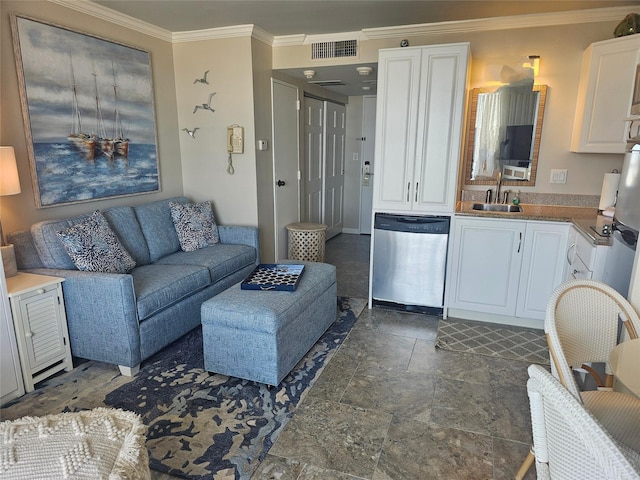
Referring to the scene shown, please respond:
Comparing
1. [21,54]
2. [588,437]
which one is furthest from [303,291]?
[21,54]

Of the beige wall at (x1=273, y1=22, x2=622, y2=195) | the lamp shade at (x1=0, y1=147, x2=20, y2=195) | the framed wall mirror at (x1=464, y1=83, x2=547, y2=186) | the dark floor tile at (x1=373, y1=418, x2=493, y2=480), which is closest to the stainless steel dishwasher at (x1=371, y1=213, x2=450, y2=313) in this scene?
the framed wall mirror at (x1=464, y1=83, x2=547, y2=186)

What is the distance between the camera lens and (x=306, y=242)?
14.8 ft

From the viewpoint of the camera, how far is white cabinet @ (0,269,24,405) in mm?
2207

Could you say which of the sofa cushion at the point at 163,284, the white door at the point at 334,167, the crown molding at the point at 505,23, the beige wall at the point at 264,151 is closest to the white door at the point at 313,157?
the white door at the point at 334,167

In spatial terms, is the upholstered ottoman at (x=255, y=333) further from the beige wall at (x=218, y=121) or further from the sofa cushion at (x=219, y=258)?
the beige wall at (x=218, y=121)

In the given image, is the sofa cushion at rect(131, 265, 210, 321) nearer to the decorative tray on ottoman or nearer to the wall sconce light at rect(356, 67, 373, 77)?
the decorative tray on ottoman

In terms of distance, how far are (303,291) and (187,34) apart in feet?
9.32

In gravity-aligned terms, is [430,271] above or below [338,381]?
above

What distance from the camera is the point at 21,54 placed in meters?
2.66

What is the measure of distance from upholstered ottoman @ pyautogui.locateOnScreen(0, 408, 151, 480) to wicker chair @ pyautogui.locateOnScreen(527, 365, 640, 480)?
4.16ft

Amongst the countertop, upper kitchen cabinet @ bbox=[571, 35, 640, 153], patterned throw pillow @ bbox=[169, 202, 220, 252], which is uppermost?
upper kitchen cabinet @ bbox=[571, 35, 640, 153]

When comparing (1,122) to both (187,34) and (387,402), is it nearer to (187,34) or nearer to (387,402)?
(187,34)

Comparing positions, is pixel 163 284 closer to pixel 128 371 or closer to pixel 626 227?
pixel 128 371

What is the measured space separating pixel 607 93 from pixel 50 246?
3.99m
